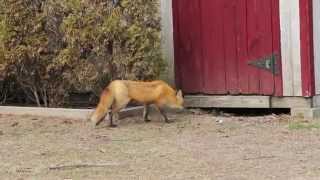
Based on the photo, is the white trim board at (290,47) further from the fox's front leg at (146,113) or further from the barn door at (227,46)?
the fox's front leg at (146,113)

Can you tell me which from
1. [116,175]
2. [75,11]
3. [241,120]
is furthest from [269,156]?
[75,11]

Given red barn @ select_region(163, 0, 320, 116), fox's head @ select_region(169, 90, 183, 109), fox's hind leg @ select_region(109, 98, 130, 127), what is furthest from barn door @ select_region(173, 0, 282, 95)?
fox's hind leg @ select_region(109, 98, 130, 127)

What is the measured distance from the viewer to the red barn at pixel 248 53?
10.5m

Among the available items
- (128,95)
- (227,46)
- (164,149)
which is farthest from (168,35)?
(164,149)

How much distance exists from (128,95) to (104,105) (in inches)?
14.2

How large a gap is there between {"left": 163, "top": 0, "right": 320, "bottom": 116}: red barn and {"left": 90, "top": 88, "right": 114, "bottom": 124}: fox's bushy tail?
1.93 m

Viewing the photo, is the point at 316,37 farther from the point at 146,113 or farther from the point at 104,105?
the point at 104,105

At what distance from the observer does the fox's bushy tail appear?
395 inches

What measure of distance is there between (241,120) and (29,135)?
304 centimetres

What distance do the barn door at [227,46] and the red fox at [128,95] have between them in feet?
4.34

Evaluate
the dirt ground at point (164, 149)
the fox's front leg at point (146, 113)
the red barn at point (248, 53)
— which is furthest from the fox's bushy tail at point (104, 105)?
the red barn at point (248, 53)

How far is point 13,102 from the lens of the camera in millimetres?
12789

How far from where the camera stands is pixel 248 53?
1102cm

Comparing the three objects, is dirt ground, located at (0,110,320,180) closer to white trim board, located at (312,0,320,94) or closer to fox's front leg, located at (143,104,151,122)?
fox's front leg, located at (143,104,151,122)
